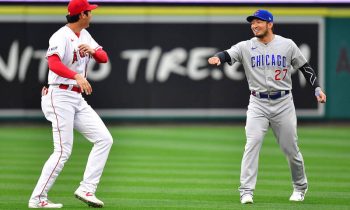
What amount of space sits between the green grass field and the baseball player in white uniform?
0.26m

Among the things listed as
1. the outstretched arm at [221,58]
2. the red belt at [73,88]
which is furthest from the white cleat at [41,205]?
the outstretched arm at [221,58]

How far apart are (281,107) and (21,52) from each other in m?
12.7

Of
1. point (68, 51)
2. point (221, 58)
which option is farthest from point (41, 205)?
point (221, 58)

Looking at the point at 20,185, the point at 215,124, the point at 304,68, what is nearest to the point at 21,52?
the point at 215,124

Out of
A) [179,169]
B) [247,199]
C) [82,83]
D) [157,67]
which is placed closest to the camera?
[82,83]

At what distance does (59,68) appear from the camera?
8.62m

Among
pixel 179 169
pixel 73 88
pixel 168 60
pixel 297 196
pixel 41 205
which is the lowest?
pixel 179 169

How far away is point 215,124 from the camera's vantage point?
21812 mm

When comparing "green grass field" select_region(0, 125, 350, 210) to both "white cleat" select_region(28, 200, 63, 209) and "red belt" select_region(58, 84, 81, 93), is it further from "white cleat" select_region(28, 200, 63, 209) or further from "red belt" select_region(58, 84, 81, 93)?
"red belt" select_region(58, 84, 81, 93)

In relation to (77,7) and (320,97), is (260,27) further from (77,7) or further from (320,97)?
(77,7)

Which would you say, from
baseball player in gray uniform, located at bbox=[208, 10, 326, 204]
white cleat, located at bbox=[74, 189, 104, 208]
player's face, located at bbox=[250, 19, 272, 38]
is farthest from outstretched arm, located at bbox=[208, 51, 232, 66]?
white cleat, located at bbox=[74, 189, 104, 208]

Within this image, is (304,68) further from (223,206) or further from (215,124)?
(215,124)

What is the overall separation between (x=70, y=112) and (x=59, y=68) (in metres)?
0.48

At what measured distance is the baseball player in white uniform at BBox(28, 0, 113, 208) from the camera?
8.82 m
